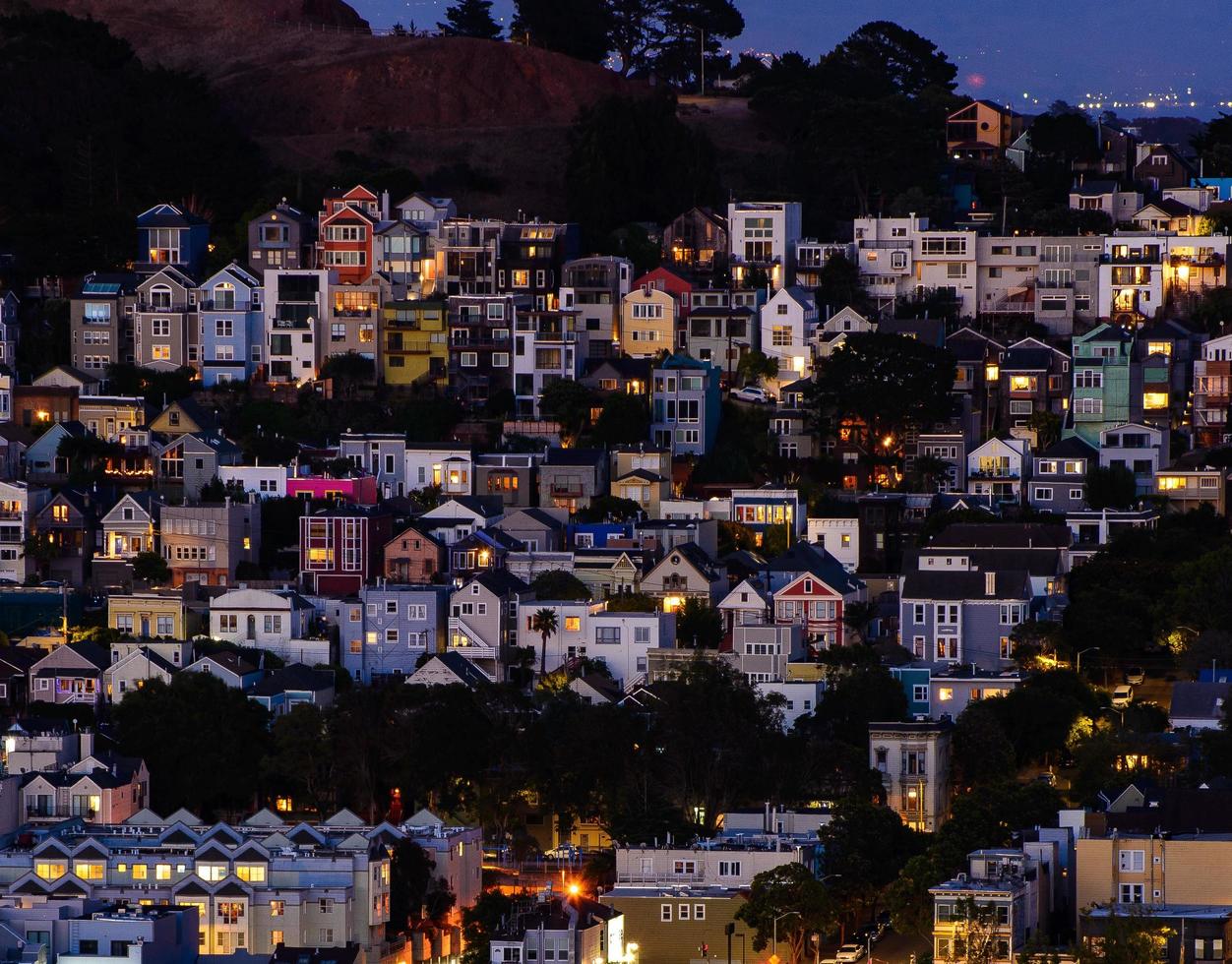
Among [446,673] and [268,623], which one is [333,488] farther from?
[446,673]

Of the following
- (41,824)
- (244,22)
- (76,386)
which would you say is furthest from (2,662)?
(244,22)

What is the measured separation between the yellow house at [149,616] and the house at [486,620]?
608cm

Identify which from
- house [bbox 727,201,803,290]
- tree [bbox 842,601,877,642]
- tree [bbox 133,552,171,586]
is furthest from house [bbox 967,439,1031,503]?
tree [bbox 133,552,171,586]

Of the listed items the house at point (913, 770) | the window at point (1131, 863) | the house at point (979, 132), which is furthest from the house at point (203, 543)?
the house at point (979, 132)

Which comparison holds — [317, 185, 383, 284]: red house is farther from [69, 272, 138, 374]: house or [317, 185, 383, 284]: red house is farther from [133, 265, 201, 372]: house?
[69, 272, 138, 374]: house

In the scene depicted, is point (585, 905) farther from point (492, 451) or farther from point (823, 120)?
point (823, 120)

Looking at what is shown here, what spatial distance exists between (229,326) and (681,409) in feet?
39.1

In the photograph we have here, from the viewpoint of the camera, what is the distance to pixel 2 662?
75562mm

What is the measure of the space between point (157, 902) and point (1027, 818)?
15.8m

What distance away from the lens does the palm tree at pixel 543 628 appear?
76.2 meters

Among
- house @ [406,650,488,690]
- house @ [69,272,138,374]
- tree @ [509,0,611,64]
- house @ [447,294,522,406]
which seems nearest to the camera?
house @ [406,650,488,690]

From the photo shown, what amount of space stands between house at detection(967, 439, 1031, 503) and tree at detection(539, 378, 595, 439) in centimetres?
930

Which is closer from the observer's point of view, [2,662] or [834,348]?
[2,662]

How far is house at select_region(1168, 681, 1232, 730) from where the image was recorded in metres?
70.4
